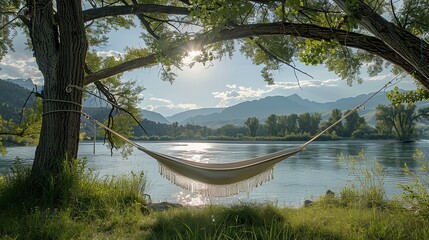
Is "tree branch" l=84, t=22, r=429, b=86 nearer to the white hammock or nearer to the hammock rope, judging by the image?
the hammock rope

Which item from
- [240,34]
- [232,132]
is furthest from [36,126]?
[232,132]

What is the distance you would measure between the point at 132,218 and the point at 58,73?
5.30 feet

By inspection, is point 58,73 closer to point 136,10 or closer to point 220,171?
point 136,10

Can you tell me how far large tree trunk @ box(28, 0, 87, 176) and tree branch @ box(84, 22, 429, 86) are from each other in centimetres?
56

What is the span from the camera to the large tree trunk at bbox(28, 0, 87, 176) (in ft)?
10.3

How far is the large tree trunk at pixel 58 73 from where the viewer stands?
3.15 m

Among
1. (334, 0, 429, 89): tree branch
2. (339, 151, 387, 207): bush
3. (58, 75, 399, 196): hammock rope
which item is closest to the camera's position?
(334, 0, 429, 89): tree branch

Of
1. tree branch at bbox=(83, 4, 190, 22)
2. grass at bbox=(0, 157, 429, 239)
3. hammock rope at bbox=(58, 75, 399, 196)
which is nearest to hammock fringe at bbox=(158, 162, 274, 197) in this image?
hammock rope at bbox=(58, 75, 399, 196)

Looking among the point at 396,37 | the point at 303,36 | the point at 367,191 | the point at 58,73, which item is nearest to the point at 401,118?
the point at 367,191

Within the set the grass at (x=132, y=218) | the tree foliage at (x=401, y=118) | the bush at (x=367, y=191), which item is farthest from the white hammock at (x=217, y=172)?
the tree foliage at (x=401, y=118)

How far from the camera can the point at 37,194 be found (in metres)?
2.92

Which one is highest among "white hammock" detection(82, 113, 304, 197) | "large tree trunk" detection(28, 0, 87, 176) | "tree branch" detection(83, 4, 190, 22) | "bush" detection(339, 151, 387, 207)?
"tree branch" detection(83, 4, 190, 22)

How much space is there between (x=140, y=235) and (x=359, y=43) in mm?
2337

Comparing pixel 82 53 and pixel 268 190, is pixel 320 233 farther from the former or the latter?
pixel 268 190
